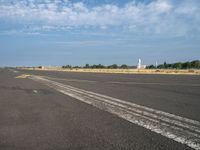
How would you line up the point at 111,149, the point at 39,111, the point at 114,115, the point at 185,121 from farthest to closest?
1. the point at 39,111
2. the point at 114,115
3. the point at 185,121
4. the point at 111,149

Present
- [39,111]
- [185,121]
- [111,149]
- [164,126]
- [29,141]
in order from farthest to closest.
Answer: [39,111] < [185,121] < [164,126] < [29,141] < [111,149]

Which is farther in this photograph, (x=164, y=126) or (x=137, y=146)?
(x=164, y=126)

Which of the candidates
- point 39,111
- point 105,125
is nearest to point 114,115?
point 105,125

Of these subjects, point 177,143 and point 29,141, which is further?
point 29,141

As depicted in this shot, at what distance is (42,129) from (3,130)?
796 mm

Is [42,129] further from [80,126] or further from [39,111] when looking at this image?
[39,111]

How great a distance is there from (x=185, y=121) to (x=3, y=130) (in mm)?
3855

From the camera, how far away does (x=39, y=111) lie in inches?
361

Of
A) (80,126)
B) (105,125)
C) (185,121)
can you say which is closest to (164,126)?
(185,121)

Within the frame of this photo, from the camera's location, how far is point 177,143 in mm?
5051

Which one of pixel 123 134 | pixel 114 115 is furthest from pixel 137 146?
pixel 114 115

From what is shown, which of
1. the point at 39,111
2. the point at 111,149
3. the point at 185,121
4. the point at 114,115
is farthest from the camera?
the point at 39,111

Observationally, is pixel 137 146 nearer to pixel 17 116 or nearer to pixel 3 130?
pixel 3 130

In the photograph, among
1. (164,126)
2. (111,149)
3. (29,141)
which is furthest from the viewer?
(164,126)
